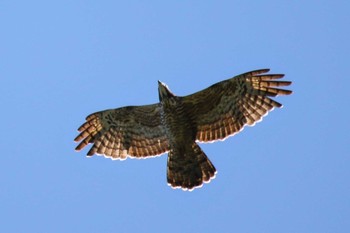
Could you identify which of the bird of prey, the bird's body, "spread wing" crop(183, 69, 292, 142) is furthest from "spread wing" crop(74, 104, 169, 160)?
"spread wing" crop(183, 69, 292, 142)

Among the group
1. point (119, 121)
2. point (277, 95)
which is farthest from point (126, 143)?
point (277, 95)

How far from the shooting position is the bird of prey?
A: 20484mm

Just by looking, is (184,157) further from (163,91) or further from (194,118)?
(163,91)

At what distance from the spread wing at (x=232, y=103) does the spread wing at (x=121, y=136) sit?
0.90m

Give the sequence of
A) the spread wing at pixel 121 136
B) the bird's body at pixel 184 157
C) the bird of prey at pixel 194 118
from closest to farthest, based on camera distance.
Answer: the bird of prey at pixel 194 118 → the bird's body at pixel 184 157 → the spread wing at pixel 121 136

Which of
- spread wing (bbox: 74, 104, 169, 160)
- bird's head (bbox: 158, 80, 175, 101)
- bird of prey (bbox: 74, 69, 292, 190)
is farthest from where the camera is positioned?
spread wing (bbox: 74, 104, 169, 160)

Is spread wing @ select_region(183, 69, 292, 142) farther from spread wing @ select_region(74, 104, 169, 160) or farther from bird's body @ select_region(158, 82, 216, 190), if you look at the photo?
spread wing @ select_region(74, 104, 169, 160)

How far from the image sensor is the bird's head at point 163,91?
20.1m

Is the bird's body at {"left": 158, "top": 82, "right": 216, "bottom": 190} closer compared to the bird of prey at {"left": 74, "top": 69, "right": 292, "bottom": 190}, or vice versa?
the bird of prey at {"left": 74, "top": 69, "right": 292, "bottom": 190}

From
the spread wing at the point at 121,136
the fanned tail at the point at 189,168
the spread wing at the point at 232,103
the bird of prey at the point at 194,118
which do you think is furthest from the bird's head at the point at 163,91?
the fanned tail at the point at 189,168

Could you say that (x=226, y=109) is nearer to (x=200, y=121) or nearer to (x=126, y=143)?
(x=200, y=121)

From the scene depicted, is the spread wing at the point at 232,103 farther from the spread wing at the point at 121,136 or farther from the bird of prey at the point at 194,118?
the spread wing at the point at 121,136

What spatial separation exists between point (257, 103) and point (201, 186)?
6.57ft

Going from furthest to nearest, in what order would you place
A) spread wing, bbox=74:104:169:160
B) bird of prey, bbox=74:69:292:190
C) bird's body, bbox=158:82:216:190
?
spread wing, bbox=74:104:169:160
bird's body, bbox=158:82:216:190
bird of prey, bbox=74:69:292:190
